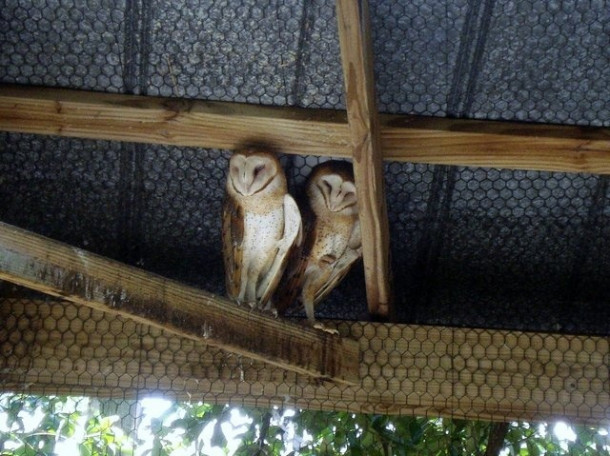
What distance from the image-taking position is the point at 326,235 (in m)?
3.49

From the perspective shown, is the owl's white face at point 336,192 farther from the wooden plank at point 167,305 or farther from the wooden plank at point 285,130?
the wooden plank at point 167,305

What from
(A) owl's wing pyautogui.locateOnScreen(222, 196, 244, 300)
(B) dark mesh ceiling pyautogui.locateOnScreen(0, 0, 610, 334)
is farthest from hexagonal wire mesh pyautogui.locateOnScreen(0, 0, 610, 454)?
(A) owl's wing pyautogui.locateOnScreen(222, 196, 244, 300)

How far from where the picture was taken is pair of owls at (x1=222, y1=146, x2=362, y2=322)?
3359mm

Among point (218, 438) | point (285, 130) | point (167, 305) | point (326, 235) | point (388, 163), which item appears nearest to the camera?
point (167, 305)

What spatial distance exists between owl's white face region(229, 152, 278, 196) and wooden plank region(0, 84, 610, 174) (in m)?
0.06

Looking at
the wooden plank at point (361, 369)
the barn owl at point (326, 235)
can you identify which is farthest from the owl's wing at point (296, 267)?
the wooden plank at point (361, 369)

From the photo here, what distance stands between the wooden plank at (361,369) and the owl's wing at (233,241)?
216 mm

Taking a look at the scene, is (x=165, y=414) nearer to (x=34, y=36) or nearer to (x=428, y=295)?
(x=428, y=295)

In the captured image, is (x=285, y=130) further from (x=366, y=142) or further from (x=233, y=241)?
(x=233, y=241)

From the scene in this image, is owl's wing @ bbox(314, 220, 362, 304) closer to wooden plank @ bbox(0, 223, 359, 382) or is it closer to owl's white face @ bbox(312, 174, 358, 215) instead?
owl's white face @ bbox(312, 174, 358, 215)

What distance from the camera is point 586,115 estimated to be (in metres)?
3.13

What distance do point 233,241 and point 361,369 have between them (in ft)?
1.81

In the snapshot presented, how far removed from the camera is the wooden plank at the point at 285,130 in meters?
3.04

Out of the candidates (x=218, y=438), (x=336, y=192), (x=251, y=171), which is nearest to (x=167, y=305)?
(x=251, y=171)
